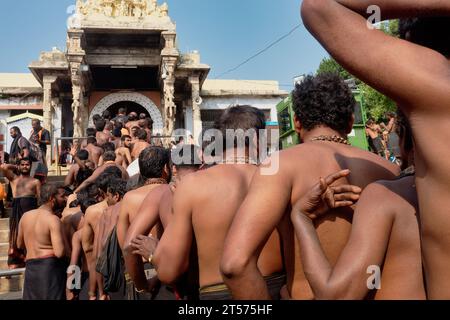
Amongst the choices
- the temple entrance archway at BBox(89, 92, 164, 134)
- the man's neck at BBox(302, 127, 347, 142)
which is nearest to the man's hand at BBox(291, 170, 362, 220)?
the man's neck at BBox(302, 127, 347, 142)

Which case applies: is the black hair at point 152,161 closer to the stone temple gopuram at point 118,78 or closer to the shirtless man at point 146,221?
the shirtless man at point 146,221

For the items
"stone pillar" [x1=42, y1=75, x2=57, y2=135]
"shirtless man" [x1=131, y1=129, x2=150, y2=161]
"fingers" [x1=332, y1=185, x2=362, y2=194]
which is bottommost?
"fingers" [x1=332, y1=185, x2=362, y2=194]

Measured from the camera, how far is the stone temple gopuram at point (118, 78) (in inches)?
628

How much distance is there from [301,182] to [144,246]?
137 cm

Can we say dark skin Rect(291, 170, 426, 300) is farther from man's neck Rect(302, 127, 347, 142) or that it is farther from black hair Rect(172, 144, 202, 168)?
black hair Rect(172, 144, 202, 168)

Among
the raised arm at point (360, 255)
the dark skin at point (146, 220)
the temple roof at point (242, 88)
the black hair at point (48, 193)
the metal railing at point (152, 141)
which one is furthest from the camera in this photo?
the temple roof at point (242, 88)

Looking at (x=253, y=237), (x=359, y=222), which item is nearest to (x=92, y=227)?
(x=253, y=237)

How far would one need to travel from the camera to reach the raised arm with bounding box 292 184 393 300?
1605 mm

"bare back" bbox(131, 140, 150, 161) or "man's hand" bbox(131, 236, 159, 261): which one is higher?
"bare back" bbox(131, 140, 150, 161)

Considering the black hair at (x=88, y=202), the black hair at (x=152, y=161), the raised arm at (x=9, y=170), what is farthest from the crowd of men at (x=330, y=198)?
the raised arm at (x=9, y=170)

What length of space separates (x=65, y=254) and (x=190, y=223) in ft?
11.1

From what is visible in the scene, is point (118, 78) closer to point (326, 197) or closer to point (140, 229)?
point (140, 229)

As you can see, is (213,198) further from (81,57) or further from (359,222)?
(81,57)

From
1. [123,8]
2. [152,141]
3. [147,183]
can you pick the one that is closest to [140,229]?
[147,183]
